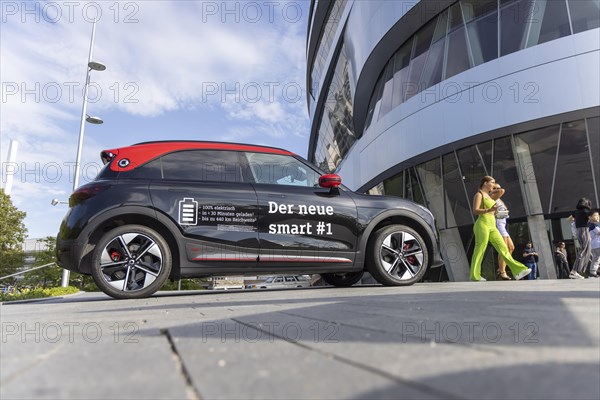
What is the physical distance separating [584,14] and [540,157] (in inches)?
155

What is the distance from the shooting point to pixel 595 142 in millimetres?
11250

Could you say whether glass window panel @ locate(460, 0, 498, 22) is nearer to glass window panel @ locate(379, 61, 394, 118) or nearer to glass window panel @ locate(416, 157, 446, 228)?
glass window panel @ locate(379, 61, 394, 118)

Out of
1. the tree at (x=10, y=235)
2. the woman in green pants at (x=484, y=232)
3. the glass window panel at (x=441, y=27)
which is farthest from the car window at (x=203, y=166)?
the tree at (x=10, y=235)

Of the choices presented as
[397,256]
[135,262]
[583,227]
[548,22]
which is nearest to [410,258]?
[397,256]

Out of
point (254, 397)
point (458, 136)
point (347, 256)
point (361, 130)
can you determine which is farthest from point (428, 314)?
point (361, 130)

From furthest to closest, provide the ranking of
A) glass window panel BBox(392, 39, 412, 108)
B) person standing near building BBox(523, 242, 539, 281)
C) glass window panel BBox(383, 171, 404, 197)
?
glass window panel BBox(383, 171, 404, 197) → glass window panel BBox(392, 39, 412, 108) → person standing near building BBox(523, 242, 539, 281)

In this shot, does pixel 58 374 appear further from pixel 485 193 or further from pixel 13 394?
pixel 485 193

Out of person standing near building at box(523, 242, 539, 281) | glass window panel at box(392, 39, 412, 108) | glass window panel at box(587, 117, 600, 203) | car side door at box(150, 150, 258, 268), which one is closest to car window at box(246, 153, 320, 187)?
car side door at box(150, 150, 258, 268)

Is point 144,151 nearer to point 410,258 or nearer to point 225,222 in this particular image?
point 225,222

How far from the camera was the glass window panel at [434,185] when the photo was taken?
1473 cm

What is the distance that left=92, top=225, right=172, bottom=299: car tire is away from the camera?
4.75 meters

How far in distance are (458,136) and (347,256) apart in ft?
30.9

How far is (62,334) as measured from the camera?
7.49 feet

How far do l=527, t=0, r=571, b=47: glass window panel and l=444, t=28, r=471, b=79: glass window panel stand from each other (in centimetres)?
192
